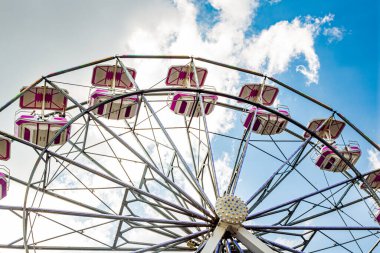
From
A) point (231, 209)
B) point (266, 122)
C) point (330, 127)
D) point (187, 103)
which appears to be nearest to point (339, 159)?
point (330, 127)

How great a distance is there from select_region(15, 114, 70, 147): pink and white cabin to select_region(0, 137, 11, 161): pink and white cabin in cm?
39

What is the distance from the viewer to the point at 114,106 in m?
15.5

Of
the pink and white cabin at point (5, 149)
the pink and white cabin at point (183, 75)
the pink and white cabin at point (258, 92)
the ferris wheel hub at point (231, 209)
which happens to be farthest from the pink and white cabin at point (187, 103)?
the pink and white cabin at point (5, 149)

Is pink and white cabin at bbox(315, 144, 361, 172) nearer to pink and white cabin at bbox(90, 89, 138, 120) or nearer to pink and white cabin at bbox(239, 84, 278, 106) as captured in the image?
pink and white cabin at bbox(239, 84, 278, 106)

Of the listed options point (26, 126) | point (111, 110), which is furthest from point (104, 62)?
point (26, 126)

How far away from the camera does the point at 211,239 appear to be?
33.6 feet

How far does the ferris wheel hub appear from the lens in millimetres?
10812

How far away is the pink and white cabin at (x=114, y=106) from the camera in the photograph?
15312 millimetres

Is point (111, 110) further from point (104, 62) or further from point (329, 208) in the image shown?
point (329, 208)

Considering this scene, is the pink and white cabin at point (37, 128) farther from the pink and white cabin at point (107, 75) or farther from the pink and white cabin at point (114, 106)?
the pink and white cabin at point (107, 75)

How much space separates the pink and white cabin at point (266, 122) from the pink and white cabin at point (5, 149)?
7735 mm

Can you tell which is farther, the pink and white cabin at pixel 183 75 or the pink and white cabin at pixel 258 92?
the pink and white cabin at pixel 258 92

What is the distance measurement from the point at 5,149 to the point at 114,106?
3523 millimetres

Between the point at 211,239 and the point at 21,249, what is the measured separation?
214 inches
